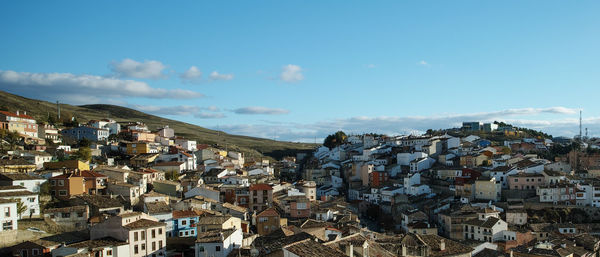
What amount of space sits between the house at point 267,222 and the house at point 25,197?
13579mm

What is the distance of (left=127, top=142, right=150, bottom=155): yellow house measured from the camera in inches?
2130

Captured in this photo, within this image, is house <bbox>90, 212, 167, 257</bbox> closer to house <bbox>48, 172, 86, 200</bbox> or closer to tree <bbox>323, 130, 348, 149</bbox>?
house <bbox>48, 172, 86, 200</bbox>

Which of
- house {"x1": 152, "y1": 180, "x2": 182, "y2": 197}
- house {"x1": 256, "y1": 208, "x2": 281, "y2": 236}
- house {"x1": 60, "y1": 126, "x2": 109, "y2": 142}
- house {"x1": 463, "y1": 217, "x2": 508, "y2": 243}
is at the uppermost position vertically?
house {"x1": 60, "y1": 126, "x2": 109, "y2": 142}

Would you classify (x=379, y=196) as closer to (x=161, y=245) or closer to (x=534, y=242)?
(x=534, y=242)

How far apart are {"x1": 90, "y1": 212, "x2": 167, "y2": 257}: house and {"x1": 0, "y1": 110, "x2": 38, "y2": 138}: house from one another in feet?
105

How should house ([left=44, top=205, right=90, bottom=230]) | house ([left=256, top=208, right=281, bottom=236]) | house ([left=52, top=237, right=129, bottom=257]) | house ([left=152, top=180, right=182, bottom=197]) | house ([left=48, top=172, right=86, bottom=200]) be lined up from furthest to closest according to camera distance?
1. house ([left=152, top=180, right=182, bottom=197])
2. house ([left=256, top=208, right=281, bottom=236])
3. house ([left=48, top=172, right=86, bottom=200])
4. house ([left=44, top=205, right=90, bottom=230])
5. house ([left=52, top=237, right=129, bottom=257])

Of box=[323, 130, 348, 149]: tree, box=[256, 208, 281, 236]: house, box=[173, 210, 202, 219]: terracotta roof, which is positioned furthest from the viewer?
box=[323, 130, 348, 149]: tree

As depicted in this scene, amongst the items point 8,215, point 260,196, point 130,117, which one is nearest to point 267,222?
point 260,196

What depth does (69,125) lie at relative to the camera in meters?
65.1

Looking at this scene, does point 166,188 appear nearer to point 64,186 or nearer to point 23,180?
point 64,186

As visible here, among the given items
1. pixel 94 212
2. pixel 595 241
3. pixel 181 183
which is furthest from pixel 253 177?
pixel 595 241

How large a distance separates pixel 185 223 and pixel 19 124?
3169 centimetres

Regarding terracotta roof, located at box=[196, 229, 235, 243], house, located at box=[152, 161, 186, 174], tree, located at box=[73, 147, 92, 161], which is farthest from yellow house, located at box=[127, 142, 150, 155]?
terracotta roof, located at box=[196, 229, 235, 243]

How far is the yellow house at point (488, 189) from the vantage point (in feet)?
152
